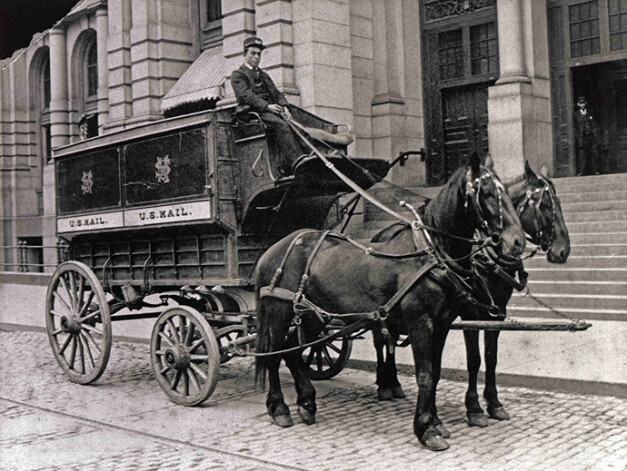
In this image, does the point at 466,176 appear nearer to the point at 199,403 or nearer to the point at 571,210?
the point at 199,403

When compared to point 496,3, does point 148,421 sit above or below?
below

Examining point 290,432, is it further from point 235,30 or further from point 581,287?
point 235,30

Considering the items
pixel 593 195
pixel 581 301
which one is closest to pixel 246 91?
pixel 581 301

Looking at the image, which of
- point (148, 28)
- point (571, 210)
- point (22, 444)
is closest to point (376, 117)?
point (571, 210)

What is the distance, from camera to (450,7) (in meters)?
18.3

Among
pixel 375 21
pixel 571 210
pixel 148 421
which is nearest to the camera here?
pixel 148 421

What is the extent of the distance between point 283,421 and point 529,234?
8.88ft

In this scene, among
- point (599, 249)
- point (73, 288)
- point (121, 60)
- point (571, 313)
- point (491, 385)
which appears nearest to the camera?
point (491, 385)

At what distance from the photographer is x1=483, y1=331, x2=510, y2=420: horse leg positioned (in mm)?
6289

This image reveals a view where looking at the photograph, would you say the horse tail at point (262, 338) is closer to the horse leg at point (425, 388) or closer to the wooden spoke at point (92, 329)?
the horse leg at point (425, 388)

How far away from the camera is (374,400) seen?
7.25 meters

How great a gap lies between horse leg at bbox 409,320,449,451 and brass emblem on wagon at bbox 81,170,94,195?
16.6 ft

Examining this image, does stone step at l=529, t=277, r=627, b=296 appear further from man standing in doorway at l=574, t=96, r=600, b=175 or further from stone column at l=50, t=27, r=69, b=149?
stone column at l=50, t=27, r=69, b=149

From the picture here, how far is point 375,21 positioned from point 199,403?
13.7 metres
